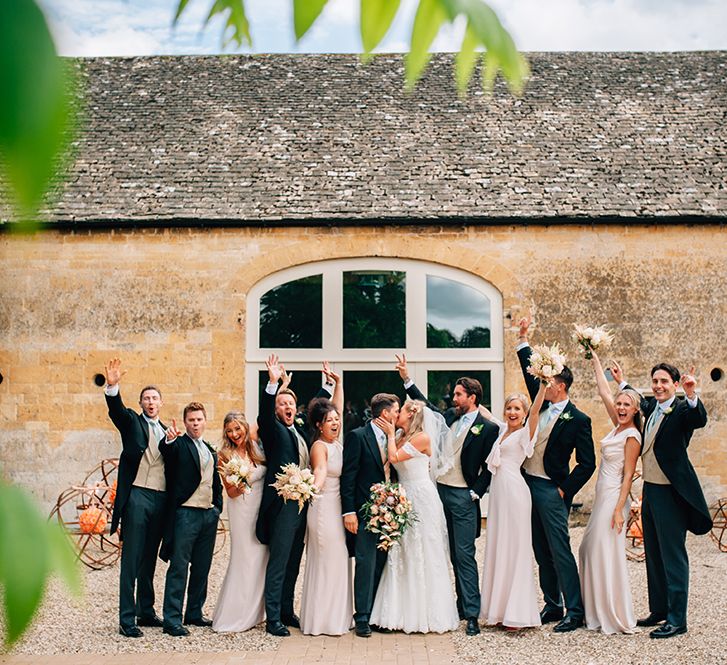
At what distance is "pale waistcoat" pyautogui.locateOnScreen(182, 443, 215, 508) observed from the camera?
7.34 meters

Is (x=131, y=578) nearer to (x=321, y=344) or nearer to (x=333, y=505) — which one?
(x=333, y=505)

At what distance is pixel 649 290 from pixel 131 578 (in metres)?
9.19

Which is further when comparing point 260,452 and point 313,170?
point 313,170

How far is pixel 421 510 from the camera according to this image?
7309mm

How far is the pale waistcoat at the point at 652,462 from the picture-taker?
7043 millimetres

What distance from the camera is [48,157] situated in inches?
19.9

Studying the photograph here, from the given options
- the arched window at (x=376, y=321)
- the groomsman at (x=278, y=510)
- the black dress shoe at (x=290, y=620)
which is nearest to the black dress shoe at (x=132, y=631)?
the groomsman at (x=278, y=510)

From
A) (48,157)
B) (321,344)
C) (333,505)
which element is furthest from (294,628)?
(48,157)

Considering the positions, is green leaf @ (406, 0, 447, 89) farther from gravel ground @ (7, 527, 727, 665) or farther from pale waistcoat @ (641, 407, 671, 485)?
pale waistcoat @ (641, 407, 671, 485)

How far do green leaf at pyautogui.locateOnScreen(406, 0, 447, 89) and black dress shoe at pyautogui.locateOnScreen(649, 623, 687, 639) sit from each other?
23.1 feet

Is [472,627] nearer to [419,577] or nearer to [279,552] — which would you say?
[419,577]

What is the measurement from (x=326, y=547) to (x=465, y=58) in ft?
22.5

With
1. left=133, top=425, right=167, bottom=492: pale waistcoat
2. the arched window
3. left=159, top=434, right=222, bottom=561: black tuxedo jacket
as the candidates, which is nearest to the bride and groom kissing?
left=159, top=434, right=222, bottom=561: black tuxedo jacket

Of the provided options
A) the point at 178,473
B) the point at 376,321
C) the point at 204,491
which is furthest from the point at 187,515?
the point at 376,321
